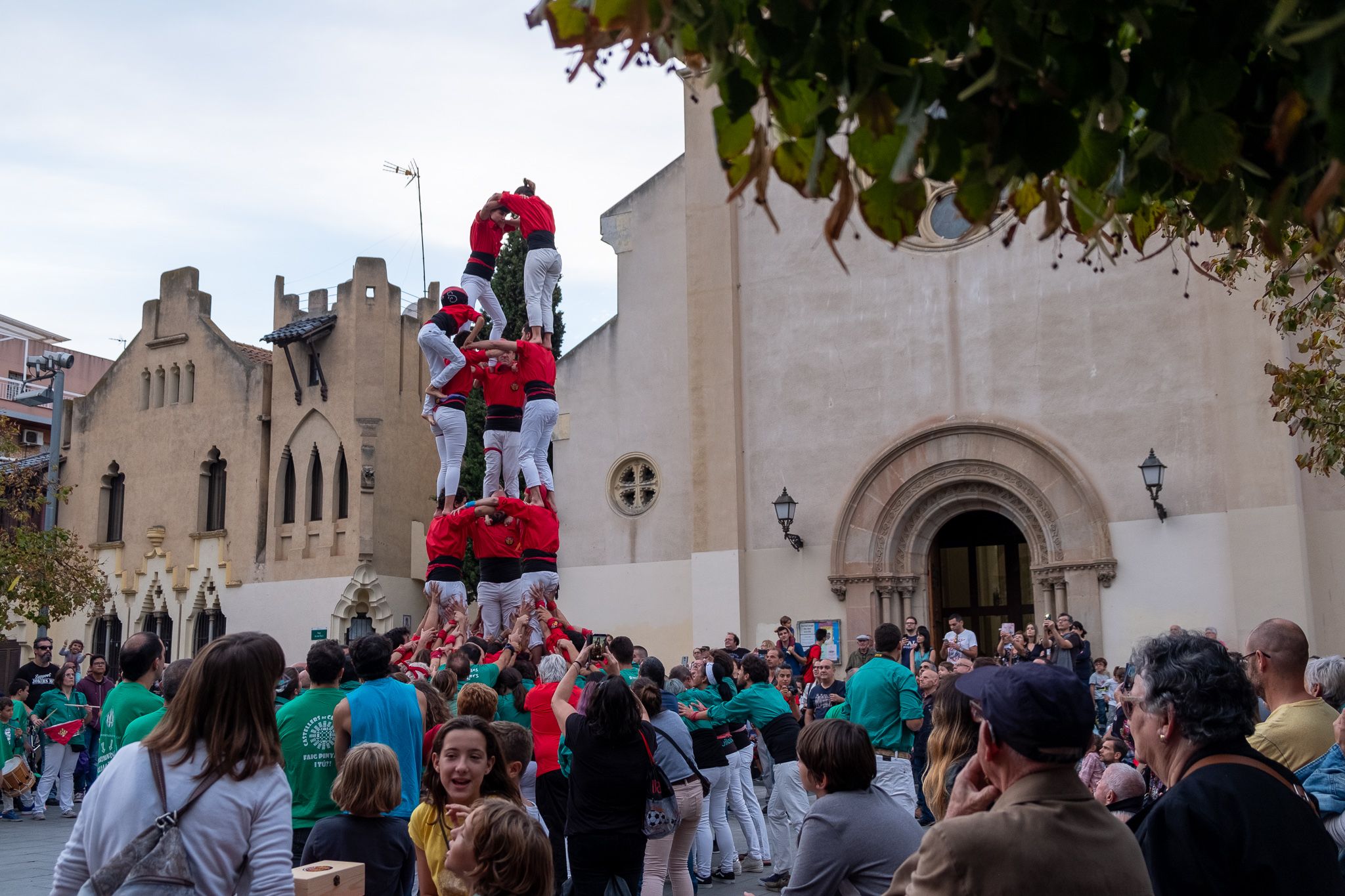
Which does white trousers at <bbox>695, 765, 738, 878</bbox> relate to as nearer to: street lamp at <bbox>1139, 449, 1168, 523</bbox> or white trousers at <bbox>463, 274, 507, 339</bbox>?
white trousers at <bbox>463, 274, 507, 339</bbox>

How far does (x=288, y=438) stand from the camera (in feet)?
101

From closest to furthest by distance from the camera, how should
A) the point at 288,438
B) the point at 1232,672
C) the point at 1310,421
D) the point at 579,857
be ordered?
the point at 1232,672, the point at 579,857, the point at 1310,421, the point at 288,438

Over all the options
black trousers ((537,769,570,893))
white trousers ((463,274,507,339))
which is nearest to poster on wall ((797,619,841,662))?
white trousers ((463,274,507,339))

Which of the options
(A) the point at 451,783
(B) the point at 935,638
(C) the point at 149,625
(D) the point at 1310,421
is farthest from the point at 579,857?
(C) the point at 149,625

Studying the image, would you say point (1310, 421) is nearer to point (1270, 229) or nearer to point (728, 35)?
point (1270, 229)

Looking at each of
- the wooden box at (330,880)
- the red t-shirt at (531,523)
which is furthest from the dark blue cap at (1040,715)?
the red t-shirt at (531,523)

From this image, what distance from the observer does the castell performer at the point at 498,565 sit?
14398 millimetres

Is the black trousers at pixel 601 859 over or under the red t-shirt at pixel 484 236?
under

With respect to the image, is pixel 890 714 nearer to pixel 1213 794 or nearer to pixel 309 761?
pixel 309 761

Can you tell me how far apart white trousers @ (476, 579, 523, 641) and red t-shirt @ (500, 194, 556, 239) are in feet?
13.8

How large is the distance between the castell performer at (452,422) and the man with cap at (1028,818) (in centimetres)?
1217

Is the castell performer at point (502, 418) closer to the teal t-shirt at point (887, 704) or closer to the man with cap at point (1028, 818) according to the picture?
the teal t-shirt at point (887, 704)

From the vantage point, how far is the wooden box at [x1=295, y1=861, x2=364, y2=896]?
388cm

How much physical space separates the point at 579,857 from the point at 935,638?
15041mm
